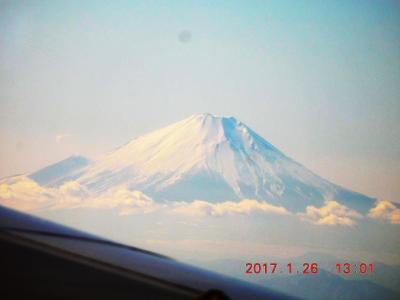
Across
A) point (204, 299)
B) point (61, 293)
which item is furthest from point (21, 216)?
point (204, 299)

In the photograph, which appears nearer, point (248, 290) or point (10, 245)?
point (10, 245)

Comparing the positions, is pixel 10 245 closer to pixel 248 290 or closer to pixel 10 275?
pixel 10 275

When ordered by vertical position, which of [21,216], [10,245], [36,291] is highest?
[21,216]

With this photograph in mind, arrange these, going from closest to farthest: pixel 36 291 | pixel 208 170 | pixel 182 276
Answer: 1. pixel 36 291
2. pixel 182 276
3. pixel 208 170

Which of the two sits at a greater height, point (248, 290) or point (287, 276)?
point (287, 276)

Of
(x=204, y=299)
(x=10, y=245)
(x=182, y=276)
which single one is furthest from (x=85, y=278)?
(x=204, y=299)

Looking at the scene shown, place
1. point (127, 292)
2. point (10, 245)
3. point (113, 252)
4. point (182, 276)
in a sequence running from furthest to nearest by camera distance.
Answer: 1. point (113, 252)
2. point (182, 276)
3. point (10, 245)
4. point (127, 292)

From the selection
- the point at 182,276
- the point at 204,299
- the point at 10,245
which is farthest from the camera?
the point at 182,276

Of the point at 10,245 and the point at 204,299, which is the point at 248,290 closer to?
the point at 10,245

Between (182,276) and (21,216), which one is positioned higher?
(21,216)
